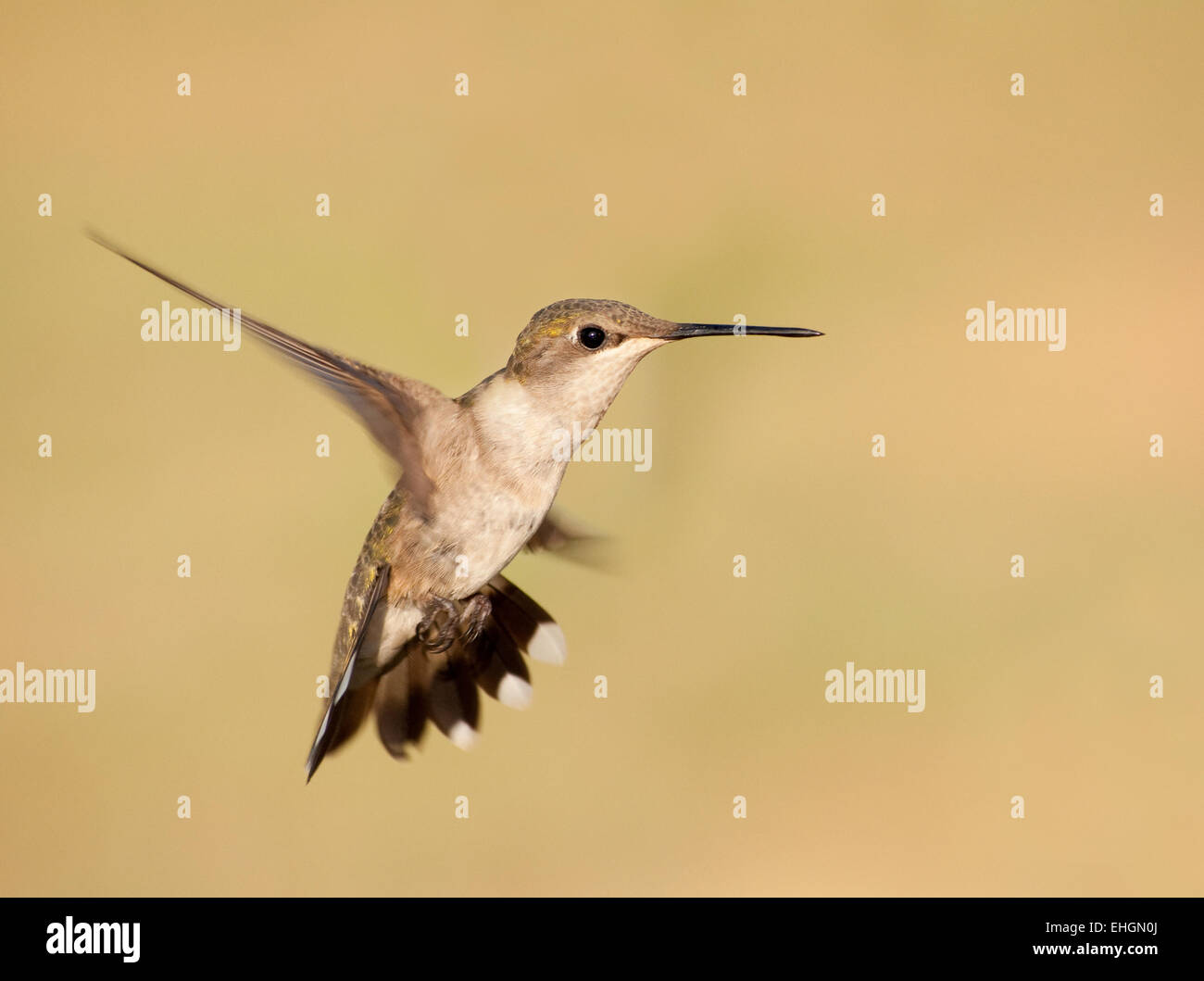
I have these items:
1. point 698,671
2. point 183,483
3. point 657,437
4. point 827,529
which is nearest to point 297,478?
point 183,483

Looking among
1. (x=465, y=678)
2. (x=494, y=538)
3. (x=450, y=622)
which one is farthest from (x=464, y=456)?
(x=465, y=678)

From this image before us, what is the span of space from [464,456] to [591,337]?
0.53 feet

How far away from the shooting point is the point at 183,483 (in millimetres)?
3328

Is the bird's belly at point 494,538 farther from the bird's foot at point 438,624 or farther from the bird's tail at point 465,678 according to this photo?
the bird's tail at point 465,678

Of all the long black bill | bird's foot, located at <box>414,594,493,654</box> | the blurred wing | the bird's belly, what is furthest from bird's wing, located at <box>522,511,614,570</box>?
the long black bill

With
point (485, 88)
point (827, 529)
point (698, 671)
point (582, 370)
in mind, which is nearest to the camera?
point (582, 370)

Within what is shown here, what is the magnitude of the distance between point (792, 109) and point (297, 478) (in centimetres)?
206

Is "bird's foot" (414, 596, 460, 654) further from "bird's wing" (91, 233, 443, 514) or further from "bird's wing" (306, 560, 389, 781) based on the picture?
"bird's wing" (91, 233, 443, 514)

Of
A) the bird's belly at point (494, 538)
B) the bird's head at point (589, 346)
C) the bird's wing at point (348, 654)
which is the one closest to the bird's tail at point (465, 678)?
the bird's wing at point (348, 654)

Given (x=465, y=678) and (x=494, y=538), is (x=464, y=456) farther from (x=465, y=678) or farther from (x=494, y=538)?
(x=465, y=678)

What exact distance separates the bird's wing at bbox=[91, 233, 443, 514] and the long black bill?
0.24 metres

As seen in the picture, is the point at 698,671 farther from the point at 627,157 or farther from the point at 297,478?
the point at 627,157

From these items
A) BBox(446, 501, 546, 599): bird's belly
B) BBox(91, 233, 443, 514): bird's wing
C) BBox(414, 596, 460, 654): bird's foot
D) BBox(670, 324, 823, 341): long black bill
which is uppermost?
BBox(670, 324, 823, 341): long black bill

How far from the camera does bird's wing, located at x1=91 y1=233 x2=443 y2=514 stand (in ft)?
2.87
